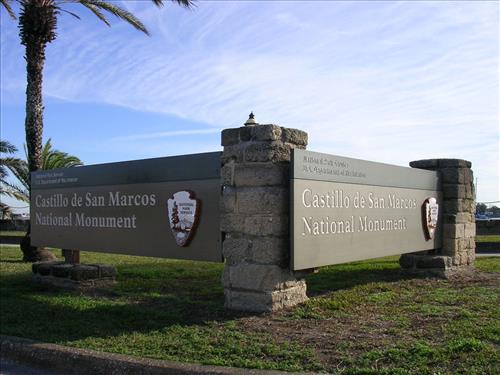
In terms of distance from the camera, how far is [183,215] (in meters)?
7.38

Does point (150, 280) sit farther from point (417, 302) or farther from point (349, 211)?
point (417, 302)

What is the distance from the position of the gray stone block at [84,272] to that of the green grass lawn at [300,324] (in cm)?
43

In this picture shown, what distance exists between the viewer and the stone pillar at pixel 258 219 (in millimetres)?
6445

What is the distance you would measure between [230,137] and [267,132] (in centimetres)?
57

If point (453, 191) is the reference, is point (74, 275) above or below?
below

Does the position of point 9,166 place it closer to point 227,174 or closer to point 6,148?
point 6,148

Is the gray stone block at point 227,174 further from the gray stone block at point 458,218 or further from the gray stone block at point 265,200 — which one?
the gray stone block at point 458,218

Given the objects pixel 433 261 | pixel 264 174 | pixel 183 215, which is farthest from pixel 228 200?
pixel 433 261

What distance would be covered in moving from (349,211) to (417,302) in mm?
1464

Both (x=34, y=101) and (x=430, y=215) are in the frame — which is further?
(x=34, y=101)

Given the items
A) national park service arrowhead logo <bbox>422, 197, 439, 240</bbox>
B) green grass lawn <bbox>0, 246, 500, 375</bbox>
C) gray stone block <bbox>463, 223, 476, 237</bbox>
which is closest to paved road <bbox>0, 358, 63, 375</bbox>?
green grass lawn <bbox>0, 246, 500, 375</bbox>

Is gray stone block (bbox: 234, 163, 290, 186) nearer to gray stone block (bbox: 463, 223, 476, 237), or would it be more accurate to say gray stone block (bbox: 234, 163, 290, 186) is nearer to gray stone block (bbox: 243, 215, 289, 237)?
gray stone block (bbox: 243, 215, 289, 237)

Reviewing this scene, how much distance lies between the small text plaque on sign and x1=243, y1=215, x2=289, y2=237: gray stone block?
0.43 feet

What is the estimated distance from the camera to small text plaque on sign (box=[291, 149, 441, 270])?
21.7 ft
